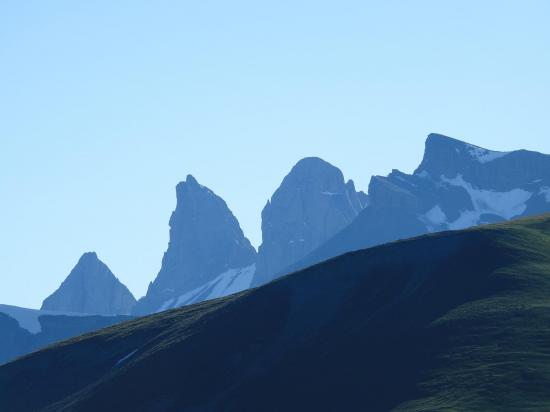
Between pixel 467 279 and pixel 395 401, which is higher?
pixel 467 279

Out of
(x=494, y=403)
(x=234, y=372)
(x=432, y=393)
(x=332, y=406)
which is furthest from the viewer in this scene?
(x=234, y=372)

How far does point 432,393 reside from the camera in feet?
475

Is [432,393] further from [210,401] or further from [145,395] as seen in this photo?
[145,395]

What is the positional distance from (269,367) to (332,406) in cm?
2853

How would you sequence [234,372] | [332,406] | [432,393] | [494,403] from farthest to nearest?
1. [234,372]
2. [332,406]
3. [432,393]
4. [494,403]

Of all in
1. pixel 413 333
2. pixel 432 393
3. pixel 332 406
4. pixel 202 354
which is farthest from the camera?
pixel 202 354

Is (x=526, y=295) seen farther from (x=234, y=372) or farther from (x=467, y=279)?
(x=234, y=372)

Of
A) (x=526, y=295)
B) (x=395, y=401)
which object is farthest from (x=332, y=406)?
(x=526, y=295)

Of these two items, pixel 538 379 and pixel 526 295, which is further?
pixel 526 295

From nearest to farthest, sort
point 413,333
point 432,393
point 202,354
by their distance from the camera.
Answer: point 432,393 < point 413,333 < point 202,354

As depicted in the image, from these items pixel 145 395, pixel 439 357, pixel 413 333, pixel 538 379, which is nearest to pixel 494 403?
pixel 538 379

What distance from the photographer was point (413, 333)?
173500mm

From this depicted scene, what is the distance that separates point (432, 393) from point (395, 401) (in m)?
4.74

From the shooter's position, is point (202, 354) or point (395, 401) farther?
point (202, 354)
